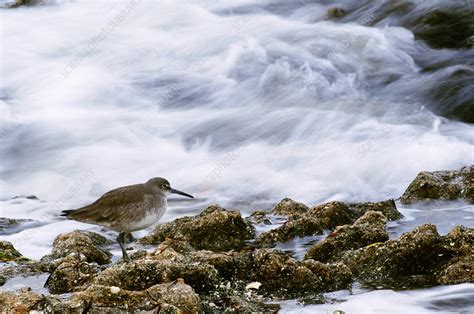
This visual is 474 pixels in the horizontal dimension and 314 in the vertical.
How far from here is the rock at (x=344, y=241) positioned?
7543 mm

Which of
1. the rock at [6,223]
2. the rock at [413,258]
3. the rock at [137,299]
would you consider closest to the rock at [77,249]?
the rock at [137,299]

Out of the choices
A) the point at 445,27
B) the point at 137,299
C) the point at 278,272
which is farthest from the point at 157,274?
the point at 445,27

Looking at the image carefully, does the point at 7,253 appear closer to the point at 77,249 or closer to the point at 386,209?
the point at 77,249

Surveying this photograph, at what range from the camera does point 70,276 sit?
6773 millimetres

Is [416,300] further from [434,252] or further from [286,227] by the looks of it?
[286,227]

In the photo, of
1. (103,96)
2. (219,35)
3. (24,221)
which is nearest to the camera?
(24,221)

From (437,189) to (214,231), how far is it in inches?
112

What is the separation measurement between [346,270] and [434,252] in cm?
77

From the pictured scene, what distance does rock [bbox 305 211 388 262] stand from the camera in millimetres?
7543

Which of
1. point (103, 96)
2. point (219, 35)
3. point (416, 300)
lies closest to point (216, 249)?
point (416, 300)

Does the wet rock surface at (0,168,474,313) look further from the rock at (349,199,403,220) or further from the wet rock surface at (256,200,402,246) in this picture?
the rock at (349,199,403,220)

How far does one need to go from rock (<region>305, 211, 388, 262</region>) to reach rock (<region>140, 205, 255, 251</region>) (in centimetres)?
111

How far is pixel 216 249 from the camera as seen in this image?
8.32m

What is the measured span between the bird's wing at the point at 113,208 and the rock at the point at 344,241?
1.83 meters
